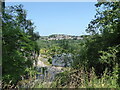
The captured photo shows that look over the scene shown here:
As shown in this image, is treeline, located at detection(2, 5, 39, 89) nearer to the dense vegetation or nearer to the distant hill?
the dense vegetation

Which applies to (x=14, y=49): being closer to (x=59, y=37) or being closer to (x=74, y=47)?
(x=59, y=37)

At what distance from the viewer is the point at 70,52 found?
3.44 m

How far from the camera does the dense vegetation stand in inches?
111

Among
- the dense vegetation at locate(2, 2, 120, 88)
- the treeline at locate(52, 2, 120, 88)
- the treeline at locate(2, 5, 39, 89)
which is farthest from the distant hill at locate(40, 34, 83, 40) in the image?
the treeline at locate(2, 5, 39, 89)

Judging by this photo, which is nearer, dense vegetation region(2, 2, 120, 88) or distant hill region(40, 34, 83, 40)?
dense vegetation region(2, 2, 120, 88)

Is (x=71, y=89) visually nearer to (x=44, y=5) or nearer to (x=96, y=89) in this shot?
(x=96, y=89)

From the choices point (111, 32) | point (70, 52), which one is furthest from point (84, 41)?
point (111, 32)

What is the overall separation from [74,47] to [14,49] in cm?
121

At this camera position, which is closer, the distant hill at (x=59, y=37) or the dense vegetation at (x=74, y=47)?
the dense vegetation at (x=74, y=47)

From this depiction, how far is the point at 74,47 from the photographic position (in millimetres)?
3510

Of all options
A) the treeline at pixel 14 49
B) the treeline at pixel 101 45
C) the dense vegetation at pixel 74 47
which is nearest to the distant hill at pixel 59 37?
the dense vegetation at pixel 74 47

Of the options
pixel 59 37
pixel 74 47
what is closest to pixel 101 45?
pixel 74 47

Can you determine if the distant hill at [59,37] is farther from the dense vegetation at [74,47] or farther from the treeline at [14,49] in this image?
the treeline at [14,49]

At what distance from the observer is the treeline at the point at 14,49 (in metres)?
2.79
